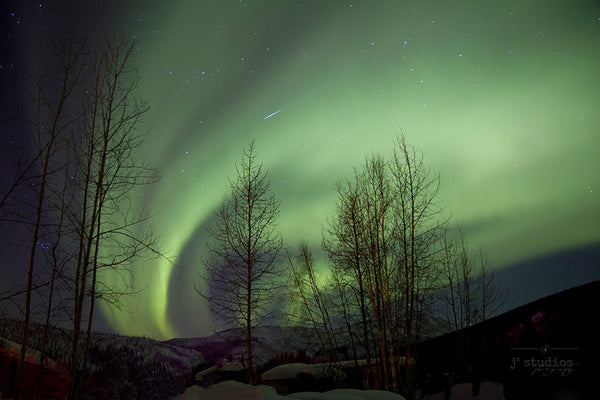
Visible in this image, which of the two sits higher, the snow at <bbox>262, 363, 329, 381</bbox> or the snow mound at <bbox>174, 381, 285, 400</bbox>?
the snow mound at <bbox>174, 381, 285, 400</bbox>

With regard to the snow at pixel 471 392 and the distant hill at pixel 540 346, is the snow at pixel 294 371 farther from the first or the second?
the distant hill at pixel 540 346

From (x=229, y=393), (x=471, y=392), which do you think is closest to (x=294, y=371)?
(x=471, y=392)

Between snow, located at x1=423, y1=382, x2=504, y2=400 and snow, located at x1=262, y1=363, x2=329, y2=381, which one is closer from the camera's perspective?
snow, located at x1=423, y1=382, x2=504, y2=400

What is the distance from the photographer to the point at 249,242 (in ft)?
30.8

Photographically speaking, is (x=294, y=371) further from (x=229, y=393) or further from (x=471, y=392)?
(x=229, y=393)

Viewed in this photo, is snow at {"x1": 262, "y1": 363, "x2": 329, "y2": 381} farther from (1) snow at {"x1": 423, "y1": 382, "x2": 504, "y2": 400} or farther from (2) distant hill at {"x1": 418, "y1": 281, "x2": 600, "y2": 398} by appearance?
(2) distant hill at {"x1": 418, "y1": 281, "x2": 600, "y2": 398}

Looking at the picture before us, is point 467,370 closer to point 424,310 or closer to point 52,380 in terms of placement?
point 424,310

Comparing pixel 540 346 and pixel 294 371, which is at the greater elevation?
pixel 540 346

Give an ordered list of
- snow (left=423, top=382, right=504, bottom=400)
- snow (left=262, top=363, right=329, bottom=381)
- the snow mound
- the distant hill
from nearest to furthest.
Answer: the snow mound
the distant hill
snow (left=423, top=382, right=504, bottom=400)
snow (left=262, top=363, right=329, bottom=381)

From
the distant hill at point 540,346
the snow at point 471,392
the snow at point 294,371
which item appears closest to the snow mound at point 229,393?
the distant hill at point 540,346

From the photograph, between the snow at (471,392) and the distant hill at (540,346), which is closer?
the distant hill at (540,346)

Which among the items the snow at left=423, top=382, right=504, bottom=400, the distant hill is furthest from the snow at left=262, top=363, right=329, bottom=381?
the distant hill

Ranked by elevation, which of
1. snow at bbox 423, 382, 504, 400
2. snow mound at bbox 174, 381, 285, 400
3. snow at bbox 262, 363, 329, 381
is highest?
snow mound at bbox 174, 381, 285, 400

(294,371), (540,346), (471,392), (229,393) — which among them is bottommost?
(471,392)
